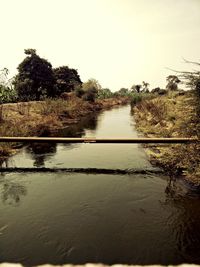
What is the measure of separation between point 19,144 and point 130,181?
6714mm

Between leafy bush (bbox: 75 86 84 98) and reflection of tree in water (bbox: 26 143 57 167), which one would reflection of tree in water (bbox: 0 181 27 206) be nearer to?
reflection of tree in water (bbox: 26 143 57 167)

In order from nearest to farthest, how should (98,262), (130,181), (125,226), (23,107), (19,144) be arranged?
(98,262), (125,226), (130,181), (19,144), (23,107)

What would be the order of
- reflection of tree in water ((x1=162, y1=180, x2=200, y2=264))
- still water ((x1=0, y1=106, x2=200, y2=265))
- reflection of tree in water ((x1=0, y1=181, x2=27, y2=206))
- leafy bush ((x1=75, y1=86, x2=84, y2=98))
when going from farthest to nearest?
leafy bush ((x1=75, y1=86, x2=84, y2=98)) < reflection of tree in water ((x1=0, y1=181, x2=27, y2=206)) < reflection of tree in water ((x1=162, y1=180, x2=200, y2=264)) < still water ((x1=0, y1=106, x2=200, y2=265))

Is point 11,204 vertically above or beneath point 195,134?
beneath

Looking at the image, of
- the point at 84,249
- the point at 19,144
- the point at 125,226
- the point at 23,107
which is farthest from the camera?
the point at 23,107

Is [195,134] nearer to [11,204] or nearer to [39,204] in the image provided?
[39,204]

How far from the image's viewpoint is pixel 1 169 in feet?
31.4

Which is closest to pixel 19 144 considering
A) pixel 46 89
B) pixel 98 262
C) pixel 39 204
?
pixel 39 204

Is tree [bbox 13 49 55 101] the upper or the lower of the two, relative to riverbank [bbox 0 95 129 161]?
upper

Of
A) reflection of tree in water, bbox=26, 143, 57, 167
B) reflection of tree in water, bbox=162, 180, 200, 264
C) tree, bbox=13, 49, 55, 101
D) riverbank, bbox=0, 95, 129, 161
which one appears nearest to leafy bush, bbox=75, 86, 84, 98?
tree, bbox=13, 49, 55, 101

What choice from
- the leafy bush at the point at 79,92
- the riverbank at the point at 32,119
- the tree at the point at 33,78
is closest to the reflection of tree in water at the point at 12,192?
the riverbank at the point at 32,119

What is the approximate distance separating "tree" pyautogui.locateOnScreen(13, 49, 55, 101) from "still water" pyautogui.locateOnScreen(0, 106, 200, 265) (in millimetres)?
24832

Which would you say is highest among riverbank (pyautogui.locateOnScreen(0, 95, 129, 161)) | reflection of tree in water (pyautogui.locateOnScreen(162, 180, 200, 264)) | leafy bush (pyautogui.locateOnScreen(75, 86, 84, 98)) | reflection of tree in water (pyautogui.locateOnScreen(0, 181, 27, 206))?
leafy bush (pyautogui.locateOnScreen(75, 86, 84, 98))

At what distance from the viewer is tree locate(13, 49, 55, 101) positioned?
33044 millimetres
